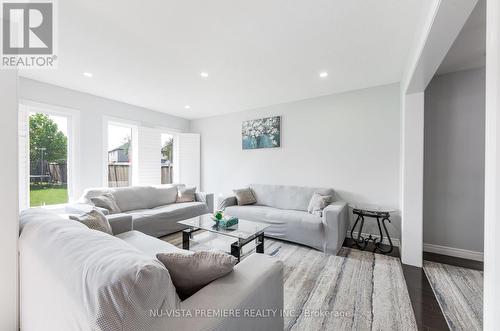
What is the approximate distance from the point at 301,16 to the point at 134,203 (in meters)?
3.61

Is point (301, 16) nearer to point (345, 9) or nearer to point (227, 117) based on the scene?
point (345, 9)

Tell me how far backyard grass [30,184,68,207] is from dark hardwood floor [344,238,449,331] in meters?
4.83

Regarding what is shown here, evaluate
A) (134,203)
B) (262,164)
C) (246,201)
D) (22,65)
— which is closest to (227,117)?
(262,164)

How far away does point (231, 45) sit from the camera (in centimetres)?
226

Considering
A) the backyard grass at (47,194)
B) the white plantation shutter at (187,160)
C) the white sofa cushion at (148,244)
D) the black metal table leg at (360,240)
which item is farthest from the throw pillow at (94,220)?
the white plantation shutter at (187,160)

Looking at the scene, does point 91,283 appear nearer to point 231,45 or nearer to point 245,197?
point 231,45

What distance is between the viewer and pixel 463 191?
2.80m

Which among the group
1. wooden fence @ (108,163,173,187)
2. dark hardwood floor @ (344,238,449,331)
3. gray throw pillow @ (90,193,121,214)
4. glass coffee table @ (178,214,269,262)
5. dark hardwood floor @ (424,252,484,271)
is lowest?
dark hardwood floor @ (344,238,449,331)

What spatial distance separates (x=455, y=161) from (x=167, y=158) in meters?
5.36

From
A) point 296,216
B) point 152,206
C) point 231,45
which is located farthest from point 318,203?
point 152,206

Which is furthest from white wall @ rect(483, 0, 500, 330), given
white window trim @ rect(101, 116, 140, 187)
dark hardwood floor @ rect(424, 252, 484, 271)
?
white window trim @ rect(101, 116, 140, 187)

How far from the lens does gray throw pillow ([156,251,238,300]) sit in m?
1.05

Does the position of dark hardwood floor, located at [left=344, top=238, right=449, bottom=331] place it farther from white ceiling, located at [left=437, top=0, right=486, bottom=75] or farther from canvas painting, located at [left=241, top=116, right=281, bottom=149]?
canvas painting, located at [left=241, top=116, right=281, bottom=149]

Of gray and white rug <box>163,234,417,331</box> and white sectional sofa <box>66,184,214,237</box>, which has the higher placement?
white sectional sofa <box>66,184,214,237</box>
